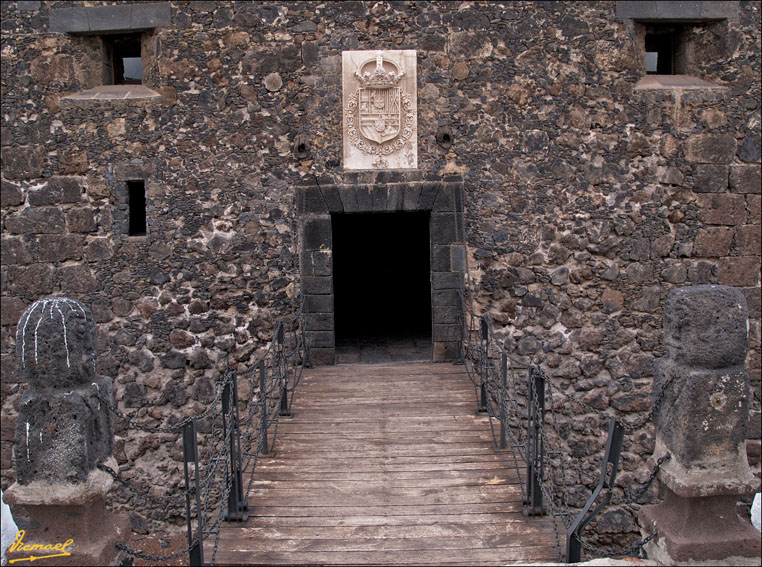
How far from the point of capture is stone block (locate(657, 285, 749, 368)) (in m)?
3.52

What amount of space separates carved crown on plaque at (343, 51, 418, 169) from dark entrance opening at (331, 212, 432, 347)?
329 centimetres

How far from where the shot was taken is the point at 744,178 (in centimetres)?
662

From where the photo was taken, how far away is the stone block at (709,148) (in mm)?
6594

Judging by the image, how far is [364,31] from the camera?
21.5 feet

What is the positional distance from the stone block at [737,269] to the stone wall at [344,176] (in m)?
0.01

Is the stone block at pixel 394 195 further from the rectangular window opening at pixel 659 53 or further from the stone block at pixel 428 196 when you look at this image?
the rectangular window opening at pixel 659 53

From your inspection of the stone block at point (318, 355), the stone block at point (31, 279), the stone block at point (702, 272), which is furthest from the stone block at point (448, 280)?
the stone block at point (31, 279)

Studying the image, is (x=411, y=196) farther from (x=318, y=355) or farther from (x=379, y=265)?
(x=379, y=265)

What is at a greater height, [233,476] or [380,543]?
[233,476]

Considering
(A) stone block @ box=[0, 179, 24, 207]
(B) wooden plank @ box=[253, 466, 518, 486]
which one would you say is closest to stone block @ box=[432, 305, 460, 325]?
(B) wooden plank @ box=[253, 466, 518, 486]

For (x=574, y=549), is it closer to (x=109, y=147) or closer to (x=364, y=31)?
(x=364, y=31)

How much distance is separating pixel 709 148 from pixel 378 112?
137 inches

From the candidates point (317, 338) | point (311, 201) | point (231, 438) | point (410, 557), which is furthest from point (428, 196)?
point (410, 557)

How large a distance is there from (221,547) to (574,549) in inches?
85.4
